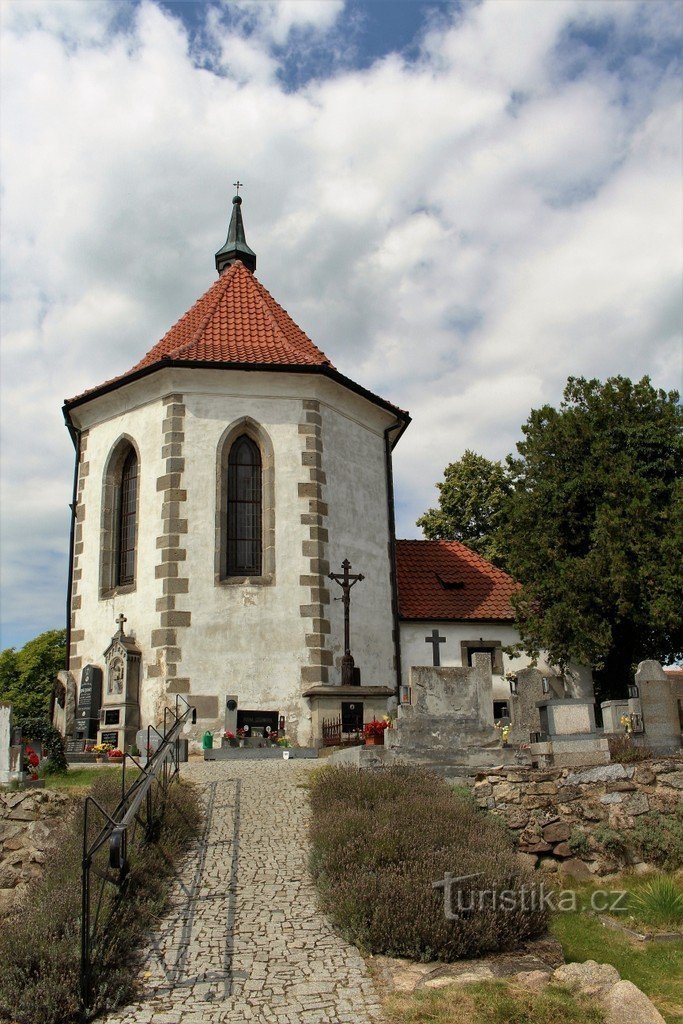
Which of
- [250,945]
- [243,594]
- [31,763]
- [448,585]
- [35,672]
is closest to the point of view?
[250,945]

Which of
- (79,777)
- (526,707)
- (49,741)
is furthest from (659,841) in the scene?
(49,741)

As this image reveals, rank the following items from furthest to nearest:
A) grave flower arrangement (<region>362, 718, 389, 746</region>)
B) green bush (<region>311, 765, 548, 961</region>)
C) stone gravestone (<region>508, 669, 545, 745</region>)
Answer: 1. grave flower arrangement (<region>362, 718, 389, 746</region>)
2. stone gravestone (<region>508, 669, 545, 745</region>)
3. green bush (<region>311, 765, 548, 961</region>)

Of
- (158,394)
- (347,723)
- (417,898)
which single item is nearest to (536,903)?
(417,898)

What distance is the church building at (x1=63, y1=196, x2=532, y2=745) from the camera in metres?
17.4

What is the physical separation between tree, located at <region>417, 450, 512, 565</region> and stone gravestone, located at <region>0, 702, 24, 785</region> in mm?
19410

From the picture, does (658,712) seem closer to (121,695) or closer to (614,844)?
(614,844)

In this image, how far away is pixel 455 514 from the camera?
32.0m

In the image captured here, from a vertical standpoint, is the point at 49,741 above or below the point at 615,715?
below

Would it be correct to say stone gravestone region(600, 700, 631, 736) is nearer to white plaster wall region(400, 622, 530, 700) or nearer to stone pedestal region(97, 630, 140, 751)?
white plaster wall region(400, 622, 530, 700)

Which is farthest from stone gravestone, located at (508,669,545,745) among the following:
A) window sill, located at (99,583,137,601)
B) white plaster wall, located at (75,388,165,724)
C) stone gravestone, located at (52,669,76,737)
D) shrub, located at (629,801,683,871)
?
stone gravestone, located at (52,669,76,737)

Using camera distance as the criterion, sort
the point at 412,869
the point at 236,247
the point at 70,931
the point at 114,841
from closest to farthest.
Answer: the point at 114,841, the point at 70,931, the point at 412,869, the point at 236,247

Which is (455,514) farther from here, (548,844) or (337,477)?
(548,844)

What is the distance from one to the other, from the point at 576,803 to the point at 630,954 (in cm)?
314

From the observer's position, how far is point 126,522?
19.6 m
